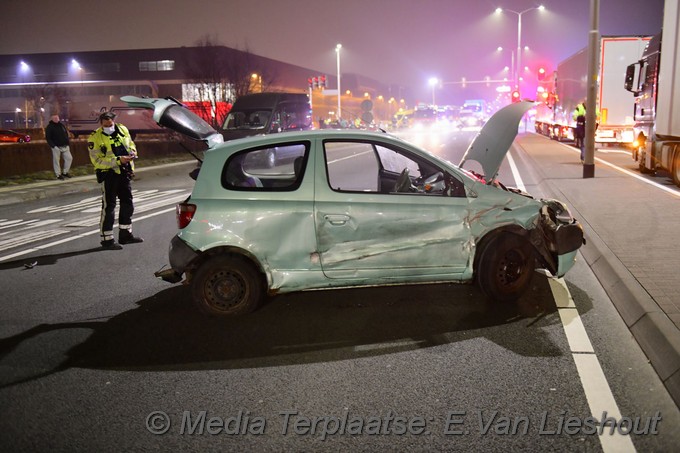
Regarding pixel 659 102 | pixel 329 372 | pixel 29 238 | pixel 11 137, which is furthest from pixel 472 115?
pixel 329 372

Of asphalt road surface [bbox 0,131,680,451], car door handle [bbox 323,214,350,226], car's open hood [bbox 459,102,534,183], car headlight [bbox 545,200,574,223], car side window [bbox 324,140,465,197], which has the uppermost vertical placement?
car's open hood [bbox 459,102,534,183]

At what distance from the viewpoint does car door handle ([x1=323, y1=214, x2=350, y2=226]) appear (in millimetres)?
5754

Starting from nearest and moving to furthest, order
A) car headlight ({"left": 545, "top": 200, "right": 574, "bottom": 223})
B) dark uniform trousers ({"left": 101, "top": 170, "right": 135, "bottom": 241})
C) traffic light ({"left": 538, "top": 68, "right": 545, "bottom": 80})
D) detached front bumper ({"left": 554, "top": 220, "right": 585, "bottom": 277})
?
detached front bumper ({"left": 554, "top": 220, "right": 585, "bottom": 277}) < car headlight ({"left": 545, "top": 200, "right": 574, "bottom": 223}) < dark uniform trousers ({"left": 101, "top": 170, "right": 135, "bottom": 241}) < traffic light ({"left": 538, "top": 68, "right": 545, "bottom": 80})

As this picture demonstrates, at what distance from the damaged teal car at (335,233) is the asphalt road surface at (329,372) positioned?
316 mm

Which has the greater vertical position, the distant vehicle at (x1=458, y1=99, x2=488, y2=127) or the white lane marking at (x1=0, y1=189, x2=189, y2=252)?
the distant vehicle at (x1=458, y1=99, x2=488, y2=127)

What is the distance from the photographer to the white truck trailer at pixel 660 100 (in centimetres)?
1432

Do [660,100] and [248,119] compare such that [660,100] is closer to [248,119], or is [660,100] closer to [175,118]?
[248,119]

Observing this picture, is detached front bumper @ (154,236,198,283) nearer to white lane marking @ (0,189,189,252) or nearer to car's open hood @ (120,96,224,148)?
car's open hood @ (120,96,224,148)

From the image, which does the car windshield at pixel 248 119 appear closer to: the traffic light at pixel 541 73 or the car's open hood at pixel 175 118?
the car's open hood at pixel 175 118

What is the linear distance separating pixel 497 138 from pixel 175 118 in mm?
3265

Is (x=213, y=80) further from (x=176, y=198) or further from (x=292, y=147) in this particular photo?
(x=292, y=147)

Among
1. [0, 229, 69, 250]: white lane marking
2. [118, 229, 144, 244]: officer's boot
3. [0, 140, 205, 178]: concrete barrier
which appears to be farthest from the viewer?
[0, 140, 205, 178]: concrete barrier

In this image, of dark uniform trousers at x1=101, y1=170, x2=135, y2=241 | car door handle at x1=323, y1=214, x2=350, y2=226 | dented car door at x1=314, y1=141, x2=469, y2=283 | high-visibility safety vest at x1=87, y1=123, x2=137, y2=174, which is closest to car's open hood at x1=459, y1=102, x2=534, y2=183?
dented car door at x1=314, y1=141, x2=469, y2=283

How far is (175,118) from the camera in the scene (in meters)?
6.60
